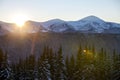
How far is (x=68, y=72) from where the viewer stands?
6012 centimetres

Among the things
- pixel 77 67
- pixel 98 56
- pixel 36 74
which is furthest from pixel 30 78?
pixel 98 56

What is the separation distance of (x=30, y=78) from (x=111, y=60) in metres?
16.6

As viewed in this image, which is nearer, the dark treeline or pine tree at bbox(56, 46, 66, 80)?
the dark treeline

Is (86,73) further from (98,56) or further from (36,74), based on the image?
(36,74)

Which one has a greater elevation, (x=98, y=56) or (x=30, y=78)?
(x=98, y=56)

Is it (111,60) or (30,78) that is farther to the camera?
(30,78)

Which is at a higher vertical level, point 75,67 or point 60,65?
point 60,65

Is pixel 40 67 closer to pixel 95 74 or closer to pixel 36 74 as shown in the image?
pixel 36 74

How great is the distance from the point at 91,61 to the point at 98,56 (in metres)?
1.71

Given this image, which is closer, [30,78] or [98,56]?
[98,56]

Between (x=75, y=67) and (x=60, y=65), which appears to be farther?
(x=75, y=67)

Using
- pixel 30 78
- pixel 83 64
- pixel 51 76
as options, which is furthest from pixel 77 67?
pixel 30 78

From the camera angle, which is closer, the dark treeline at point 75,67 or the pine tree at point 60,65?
the dark treeline at point 75,67

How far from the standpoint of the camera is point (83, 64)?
58.7 m
